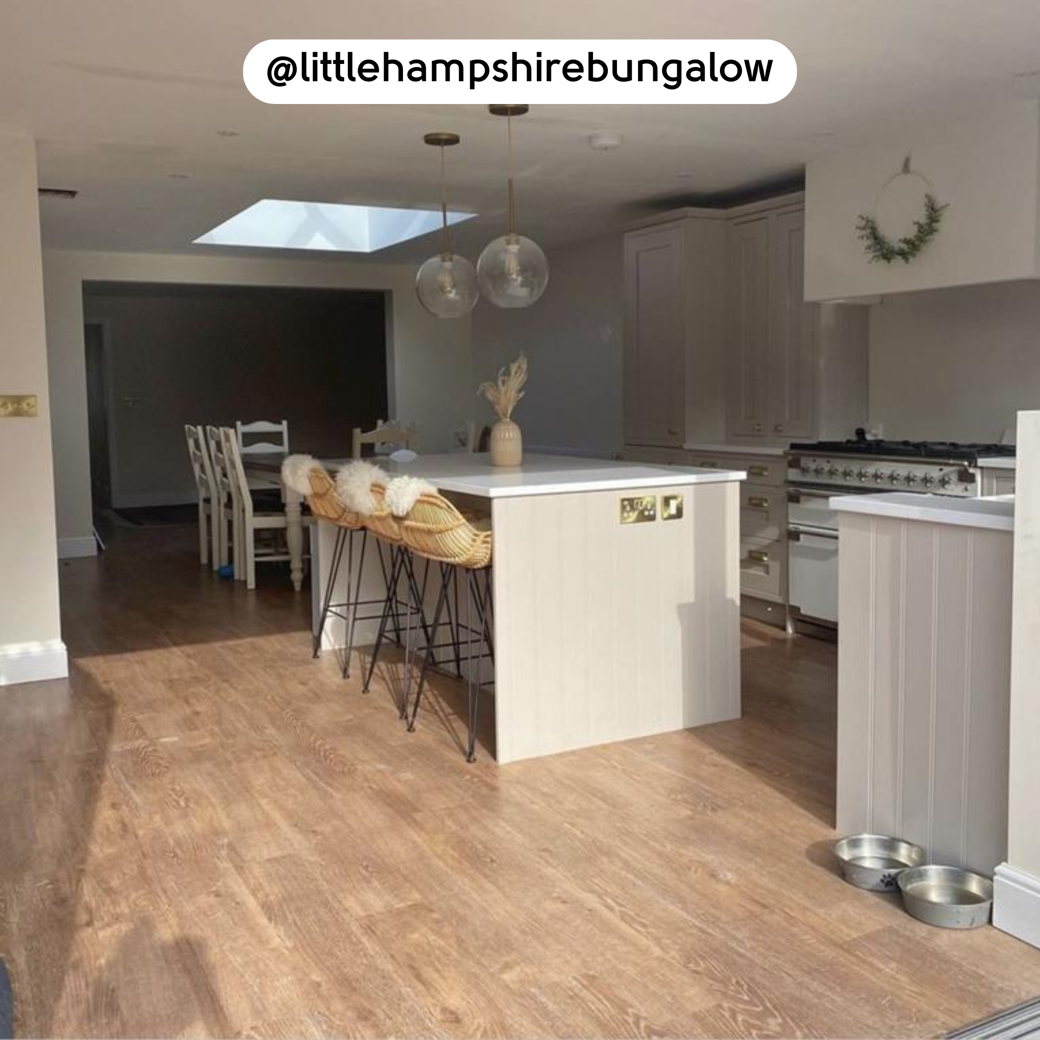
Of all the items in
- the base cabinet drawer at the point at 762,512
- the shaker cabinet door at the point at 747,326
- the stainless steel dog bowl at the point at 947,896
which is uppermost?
the shaker cabinet door at the point at 747,326

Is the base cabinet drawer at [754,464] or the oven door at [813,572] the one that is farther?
the base cabinet drawer at [754,464]

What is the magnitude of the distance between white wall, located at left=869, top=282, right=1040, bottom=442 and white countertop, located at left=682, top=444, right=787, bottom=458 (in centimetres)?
57

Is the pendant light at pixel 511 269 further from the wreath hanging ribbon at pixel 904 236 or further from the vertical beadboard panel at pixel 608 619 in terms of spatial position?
the wreath hanging ribbon at pixel 904 236

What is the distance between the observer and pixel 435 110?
4.27 metres

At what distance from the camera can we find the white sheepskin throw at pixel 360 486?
12.8 feet

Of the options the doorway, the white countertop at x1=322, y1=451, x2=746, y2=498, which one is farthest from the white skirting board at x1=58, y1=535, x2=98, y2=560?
the white countertop at x1=322, y1=451, x2=746, y2=498

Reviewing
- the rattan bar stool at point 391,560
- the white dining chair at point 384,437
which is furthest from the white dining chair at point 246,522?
the rattan bar stool at point 391,560

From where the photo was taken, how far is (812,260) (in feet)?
17.5

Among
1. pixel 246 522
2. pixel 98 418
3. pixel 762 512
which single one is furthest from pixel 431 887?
pixel 98 418

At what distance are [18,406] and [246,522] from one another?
234 centimetres

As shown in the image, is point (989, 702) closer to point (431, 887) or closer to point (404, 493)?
point (431, 887)

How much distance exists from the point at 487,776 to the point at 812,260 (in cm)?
317

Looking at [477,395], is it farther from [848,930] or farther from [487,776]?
[848,930]

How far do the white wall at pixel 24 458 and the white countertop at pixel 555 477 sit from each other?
60.5 inches
